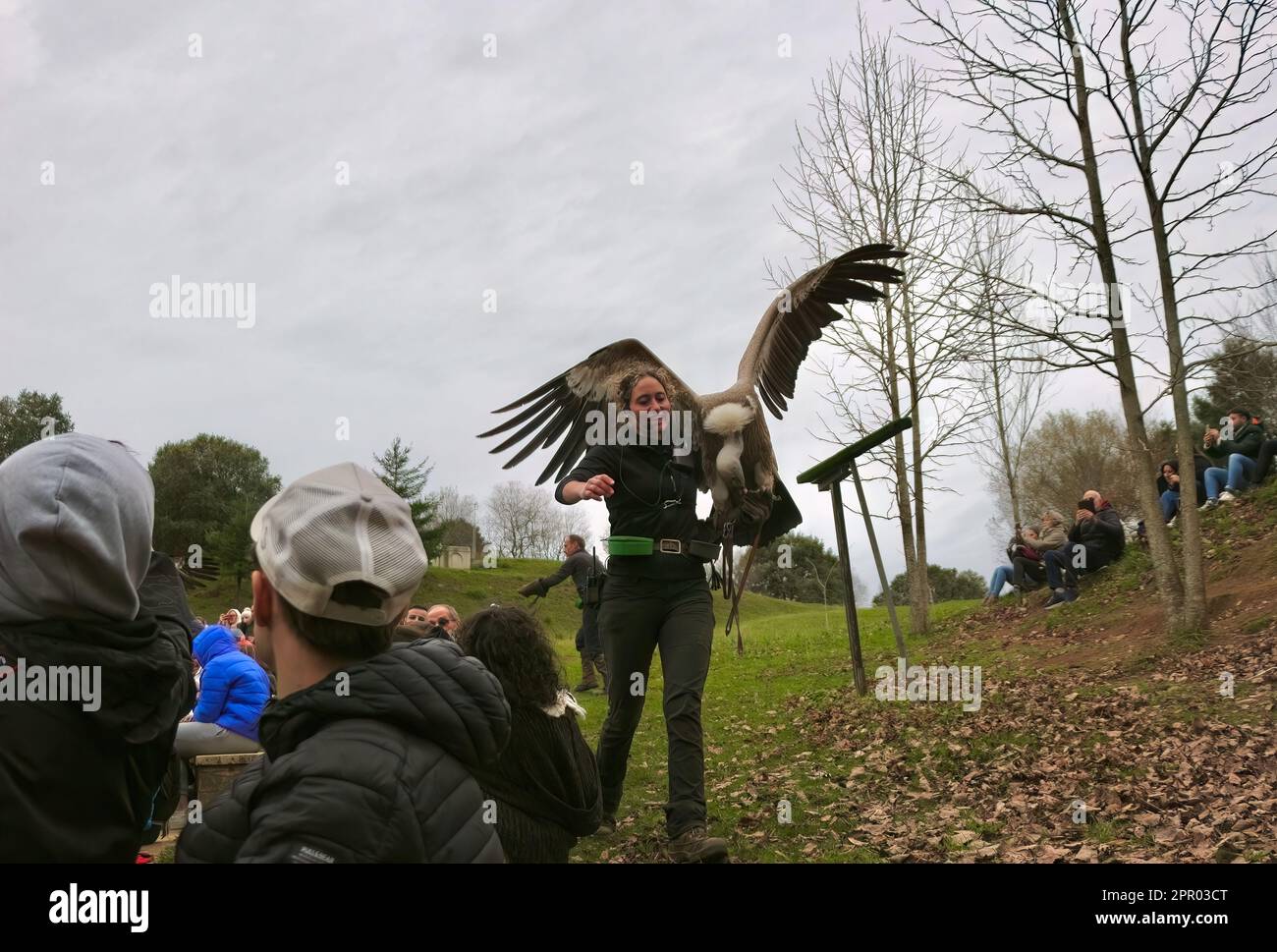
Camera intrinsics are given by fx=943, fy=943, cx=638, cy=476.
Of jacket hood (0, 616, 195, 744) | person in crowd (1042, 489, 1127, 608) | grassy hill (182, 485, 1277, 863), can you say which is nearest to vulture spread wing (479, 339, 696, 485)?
grassy hill (182, 485, 1277, 863)

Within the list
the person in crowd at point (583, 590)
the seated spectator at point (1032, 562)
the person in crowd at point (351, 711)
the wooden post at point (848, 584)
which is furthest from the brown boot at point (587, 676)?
the person in crowd at point (351, 711)

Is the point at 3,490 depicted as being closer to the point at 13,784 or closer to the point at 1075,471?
the point at 13,784

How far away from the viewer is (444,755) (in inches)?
64.8

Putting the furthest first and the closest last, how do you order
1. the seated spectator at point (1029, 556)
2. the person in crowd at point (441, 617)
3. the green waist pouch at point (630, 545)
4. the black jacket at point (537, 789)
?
the seated spectator at point (1029, 556)
the person in crowd at point (441, 617)
the green waist pouch at point (630, 545)
the black jacket at point (537, 789)

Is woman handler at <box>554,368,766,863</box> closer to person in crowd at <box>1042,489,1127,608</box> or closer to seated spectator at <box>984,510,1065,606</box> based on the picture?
person in crowd at <box>1042,489,1127,608</box>

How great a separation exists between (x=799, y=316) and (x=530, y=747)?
14.5 feet

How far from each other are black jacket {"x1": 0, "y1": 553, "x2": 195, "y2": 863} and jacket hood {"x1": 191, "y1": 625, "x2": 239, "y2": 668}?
155 inches

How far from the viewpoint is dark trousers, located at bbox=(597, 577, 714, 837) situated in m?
4.45

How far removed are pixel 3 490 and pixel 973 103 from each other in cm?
1151

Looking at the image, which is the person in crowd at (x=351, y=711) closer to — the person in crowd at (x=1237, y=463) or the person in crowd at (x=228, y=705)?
the person in crowd at (x=228, y=705)

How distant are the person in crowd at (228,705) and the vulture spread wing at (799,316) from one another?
362 cm

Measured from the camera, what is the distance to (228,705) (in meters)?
5.62

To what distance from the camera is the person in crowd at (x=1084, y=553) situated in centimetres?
1534
